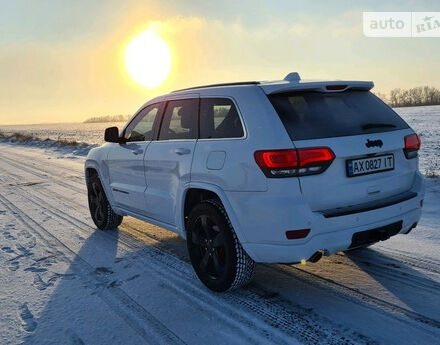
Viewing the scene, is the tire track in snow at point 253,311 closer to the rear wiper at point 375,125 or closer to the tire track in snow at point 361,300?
the tire track in snow at point 361,300

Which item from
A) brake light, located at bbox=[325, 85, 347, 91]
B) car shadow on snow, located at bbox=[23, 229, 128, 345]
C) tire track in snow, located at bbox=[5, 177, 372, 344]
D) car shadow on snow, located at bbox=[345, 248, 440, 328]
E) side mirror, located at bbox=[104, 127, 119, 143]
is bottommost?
car shadow on snow, located at bbox=[345, 248, 440, 328]

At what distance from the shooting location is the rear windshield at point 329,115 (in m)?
3.23

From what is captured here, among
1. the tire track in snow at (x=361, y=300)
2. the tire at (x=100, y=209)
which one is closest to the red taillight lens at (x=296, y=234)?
the tire track in snow at (x=361, y=300)

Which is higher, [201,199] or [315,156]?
[315,156]

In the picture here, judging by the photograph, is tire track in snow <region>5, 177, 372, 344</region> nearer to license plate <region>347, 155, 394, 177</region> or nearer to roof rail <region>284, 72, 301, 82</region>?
license plate <region>347, 155, 394, 177</region>

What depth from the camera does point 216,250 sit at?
3.73 metres

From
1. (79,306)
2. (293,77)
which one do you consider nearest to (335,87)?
(293,77)

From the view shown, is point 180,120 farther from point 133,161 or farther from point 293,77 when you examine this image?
point 293,77

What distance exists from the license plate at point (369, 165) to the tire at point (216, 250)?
107cm

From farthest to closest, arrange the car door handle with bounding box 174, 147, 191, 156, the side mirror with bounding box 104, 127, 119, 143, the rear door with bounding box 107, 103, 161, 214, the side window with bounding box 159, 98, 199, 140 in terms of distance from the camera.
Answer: the side mirror with bounding box 104, 127, 119, 143 < the rear door with bounding box 107, 103, 161, 214 < the side window with bounding box 159, 98, 199, 140 < the car door handle with bounding box 174, 147, 191, 156

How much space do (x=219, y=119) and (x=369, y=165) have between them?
4.38 ft

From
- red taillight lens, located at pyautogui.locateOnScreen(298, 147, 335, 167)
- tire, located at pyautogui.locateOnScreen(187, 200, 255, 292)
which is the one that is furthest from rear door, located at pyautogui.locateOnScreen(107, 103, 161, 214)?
red taillight lens, located at pyautogui.locateOnScreen(298, 147, 335, 167)

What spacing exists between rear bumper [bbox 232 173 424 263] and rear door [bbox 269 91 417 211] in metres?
0.11

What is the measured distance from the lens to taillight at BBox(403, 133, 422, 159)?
364cm
